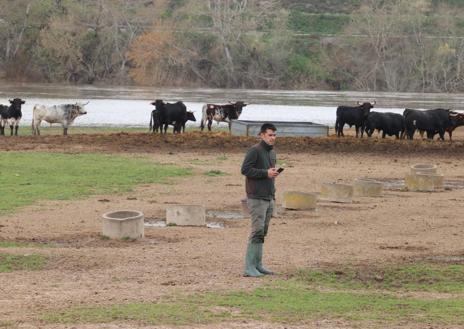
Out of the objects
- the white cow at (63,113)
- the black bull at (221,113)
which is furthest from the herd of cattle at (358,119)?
the black bull at (221,113)

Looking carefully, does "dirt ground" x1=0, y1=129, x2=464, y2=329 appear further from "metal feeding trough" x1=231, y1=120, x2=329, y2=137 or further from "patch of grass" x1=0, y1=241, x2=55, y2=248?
"metal feeding trough" x1=231, y1=120, x2=329, y2=137

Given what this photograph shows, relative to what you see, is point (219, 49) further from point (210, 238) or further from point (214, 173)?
point (210, 238)

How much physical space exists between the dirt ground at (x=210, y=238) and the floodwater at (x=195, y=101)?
21136mm

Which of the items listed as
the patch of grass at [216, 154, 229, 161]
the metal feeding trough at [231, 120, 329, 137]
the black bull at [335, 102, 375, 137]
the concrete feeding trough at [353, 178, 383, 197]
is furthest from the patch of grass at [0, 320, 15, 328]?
the black bull at [335, 102, 375, 137]

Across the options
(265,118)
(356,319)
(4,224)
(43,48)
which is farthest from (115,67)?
(356,319)

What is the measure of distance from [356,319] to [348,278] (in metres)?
2.59

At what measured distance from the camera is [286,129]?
3581 cm

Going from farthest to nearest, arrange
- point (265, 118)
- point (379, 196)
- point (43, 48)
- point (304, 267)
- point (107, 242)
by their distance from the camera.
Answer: point (43, 48) < point (265, 118) < point (379, 196) < point (107, 242) < point (304, 267)

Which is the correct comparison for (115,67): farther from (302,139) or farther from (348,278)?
(348,278)

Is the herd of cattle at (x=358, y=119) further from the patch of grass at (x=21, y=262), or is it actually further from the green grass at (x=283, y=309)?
the green grass at (x=283, y=309)

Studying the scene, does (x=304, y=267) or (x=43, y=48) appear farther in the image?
(x=43, y=48)

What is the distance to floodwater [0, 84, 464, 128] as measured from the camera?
50812mm

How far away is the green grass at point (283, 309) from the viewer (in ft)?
34.3

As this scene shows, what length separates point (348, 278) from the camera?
13.2 m
